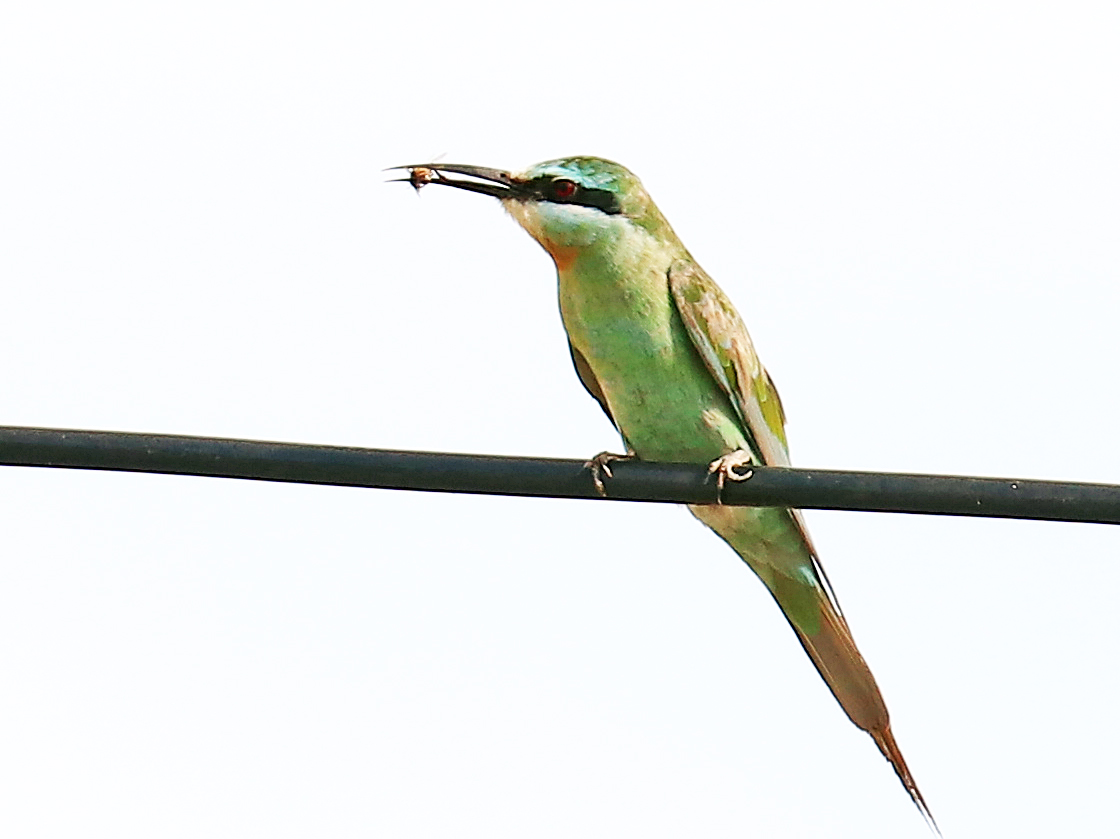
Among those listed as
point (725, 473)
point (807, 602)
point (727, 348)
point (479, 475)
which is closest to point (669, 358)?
point (727, 348)

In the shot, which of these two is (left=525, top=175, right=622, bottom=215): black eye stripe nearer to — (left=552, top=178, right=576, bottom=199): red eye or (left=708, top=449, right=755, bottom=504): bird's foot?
(left=552, top=178, right=576, bottom=199): red eye

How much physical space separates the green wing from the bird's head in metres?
0.18

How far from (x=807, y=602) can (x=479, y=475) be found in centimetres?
181

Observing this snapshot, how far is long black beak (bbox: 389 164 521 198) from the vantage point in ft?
14.0

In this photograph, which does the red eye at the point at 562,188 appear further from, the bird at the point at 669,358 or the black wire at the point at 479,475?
the black wire at the point at 479,475

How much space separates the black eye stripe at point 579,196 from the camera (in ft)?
14.1

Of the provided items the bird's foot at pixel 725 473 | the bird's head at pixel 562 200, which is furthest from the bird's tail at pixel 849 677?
the bird's head at pixel 562 200

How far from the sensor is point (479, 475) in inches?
106

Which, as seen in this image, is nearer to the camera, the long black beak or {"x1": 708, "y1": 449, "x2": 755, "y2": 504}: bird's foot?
{"x1": 708, "y1": 449, "x2": 755, "y2": 504}: bird's foot

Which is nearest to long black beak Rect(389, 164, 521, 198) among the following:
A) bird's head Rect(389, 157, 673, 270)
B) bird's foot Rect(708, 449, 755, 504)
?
bird's head Rect(389, 157, 673, 270)

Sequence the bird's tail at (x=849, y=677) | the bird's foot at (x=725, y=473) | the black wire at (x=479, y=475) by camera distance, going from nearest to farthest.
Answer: the black wire at (x=479, y=475) < the bird's foot at (x=725, y=473) < the bird's tail at (x=849, y=677)

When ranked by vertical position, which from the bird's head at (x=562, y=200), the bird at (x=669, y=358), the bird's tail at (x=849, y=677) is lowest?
the bird's tail at (x=849, y=677)

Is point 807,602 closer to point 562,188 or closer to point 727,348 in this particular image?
point 727,348

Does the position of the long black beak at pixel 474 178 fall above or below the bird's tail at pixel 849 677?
above
